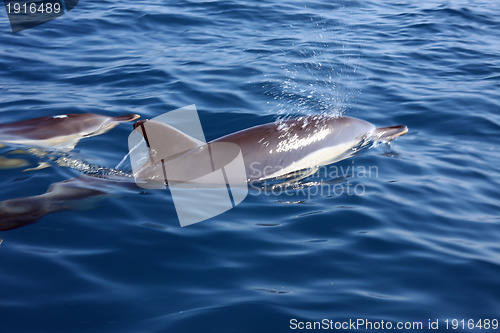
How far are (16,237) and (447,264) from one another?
13.1ft

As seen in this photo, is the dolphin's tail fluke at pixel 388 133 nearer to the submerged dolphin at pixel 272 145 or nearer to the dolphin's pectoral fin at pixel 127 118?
the submerged dolphin at pixel 272 145

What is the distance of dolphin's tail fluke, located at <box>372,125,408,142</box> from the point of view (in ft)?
26.7

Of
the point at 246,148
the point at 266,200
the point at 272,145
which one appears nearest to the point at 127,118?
the point at 246,148

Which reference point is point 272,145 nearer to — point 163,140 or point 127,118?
point 163,140

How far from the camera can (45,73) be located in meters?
11.2

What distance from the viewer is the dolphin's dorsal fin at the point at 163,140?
653cm

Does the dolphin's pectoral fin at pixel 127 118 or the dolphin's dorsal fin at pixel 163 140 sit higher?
the dolphin's dorsal fin at pixel 163 140
